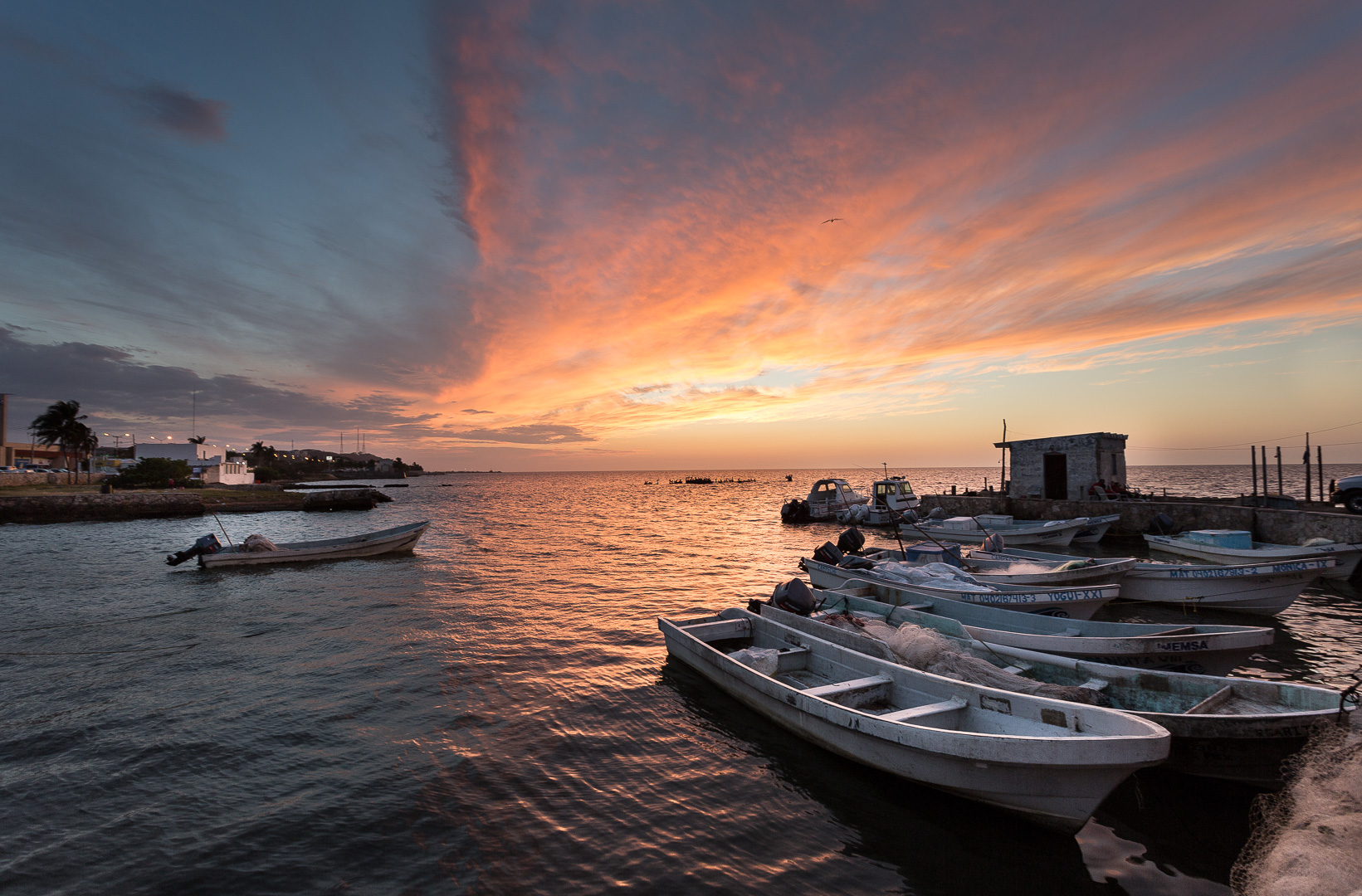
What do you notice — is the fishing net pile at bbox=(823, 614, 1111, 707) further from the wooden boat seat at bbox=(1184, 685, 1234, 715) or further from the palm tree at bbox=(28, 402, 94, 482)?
the palm tree at bbox=(28, 402, 94, 482)

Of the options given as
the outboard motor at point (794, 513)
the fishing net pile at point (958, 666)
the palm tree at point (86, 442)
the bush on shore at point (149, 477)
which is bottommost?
the outboard motor at point (794, 513)

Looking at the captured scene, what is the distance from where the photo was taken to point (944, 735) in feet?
17.6

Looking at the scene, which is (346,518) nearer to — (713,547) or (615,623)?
(713,547)

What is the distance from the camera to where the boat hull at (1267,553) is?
14.9m

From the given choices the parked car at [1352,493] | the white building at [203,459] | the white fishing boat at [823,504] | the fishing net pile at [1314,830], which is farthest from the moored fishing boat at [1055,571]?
the white building at [203,459]

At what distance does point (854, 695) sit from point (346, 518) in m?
56.5

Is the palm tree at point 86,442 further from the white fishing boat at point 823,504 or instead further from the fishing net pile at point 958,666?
the fishing net pile at point 958,666

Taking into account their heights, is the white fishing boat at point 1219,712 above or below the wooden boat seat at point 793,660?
above

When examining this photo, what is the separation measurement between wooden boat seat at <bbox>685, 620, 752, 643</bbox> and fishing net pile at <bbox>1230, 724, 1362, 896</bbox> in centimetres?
658

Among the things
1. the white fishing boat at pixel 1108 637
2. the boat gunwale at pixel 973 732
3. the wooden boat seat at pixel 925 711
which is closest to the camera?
the boat gunwale at pixel 973 732

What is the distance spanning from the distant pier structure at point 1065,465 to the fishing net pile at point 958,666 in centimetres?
2723

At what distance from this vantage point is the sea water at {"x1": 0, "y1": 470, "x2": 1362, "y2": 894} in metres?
5.14

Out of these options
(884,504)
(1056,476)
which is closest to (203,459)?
(884,504)

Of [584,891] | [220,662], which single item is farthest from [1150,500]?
[220,662]
